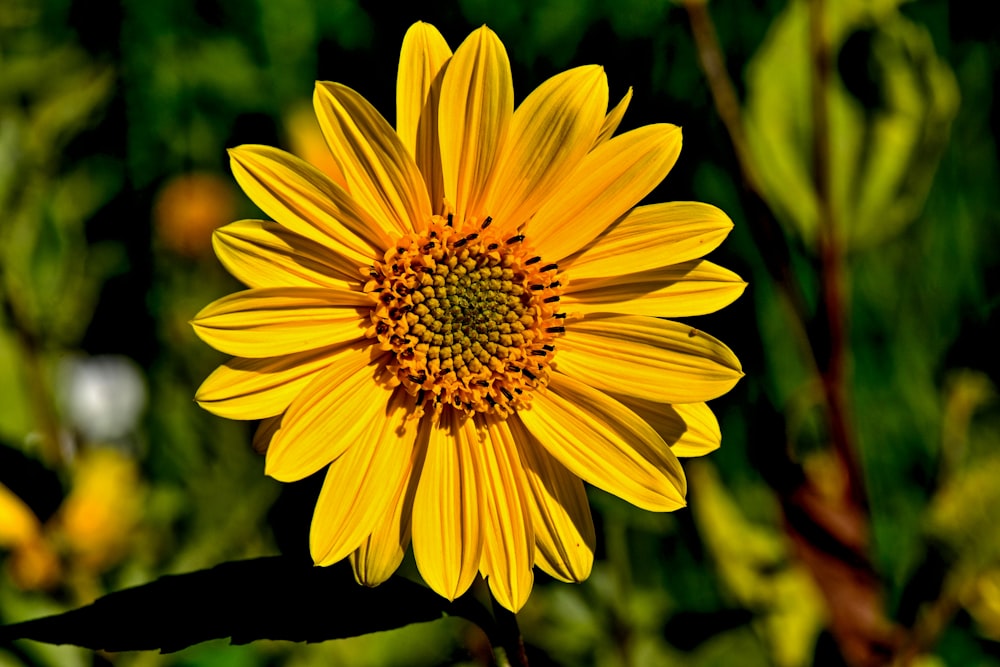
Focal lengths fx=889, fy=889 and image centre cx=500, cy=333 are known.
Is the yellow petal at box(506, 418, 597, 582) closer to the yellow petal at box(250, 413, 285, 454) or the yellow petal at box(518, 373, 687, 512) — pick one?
the yellow petal at box(518, 373, 687, 512)

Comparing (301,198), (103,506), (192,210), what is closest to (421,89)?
(301,198)

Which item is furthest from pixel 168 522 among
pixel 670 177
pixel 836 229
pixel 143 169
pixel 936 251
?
pixel 936 251

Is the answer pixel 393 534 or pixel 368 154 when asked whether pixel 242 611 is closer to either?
pixel 393 534

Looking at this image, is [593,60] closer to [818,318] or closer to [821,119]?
[821,119]

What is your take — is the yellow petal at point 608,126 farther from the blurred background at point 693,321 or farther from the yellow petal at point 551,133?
the blurred background at point 693,321

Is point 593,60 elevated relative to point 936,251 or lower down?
elevated

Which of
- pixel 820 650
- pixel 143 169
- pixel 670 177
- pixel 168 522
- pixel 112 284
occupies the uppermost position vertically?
pixel 143 169
